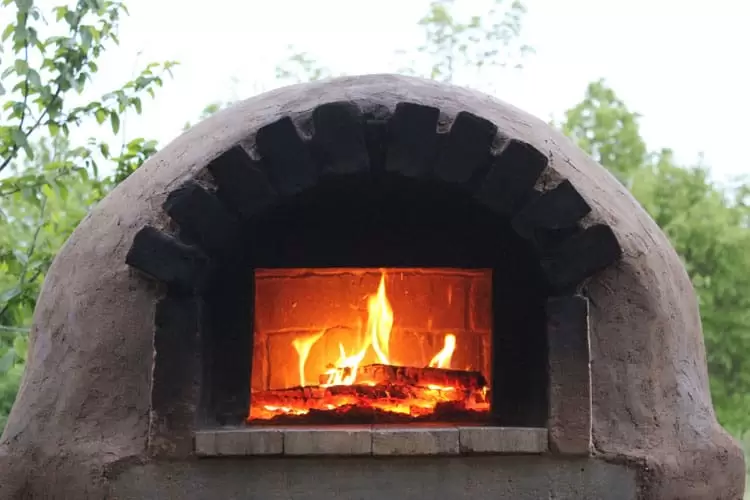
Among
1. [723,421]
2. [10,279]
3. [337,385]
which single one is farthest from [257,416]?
[723,421]

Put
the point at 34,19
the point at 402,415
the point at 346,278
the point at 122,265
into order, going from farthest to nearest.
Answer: the point at 34,19 → the point at 346,278 → the point at 402,415 → the point at 122,265

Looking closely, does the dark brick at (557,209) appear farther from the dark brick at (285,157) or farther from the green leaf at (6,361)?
the green leaf at (6,361)

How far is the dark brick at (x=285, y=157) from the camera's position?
8.46 feet

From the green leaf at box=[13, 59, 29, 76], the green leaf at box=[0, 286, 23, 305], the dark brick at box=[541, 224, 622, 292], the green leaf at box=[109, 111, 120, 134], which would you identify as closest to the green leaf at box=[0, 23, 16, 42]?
the green leaf at box=[13, 59, 29, 76]

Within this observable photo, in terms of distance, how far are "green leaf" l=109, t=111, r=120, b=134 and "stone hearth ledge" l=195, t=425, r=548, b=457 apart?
7.76 ft

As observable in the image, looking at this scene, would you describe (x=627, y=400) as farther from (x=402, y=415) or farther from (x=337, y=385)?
(x=337, y=385)

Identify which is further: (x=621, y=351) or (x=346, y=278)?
(x=346, y=278)

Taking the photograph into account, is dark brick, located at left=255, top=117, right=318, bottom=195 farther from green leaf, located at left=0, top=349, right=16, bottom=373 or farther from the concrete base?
green leaf, located at left=0, top=349, right=16, bottom=373

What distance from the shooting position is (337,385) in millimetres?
3262

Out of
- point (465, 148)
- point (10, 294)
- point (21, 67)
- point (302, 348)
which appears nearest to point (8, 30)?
point (21, 67)

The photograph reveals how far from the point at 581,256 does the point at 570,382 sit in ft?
1.27

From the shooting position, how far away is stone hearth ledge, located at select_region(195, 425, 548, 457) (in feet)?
8.40

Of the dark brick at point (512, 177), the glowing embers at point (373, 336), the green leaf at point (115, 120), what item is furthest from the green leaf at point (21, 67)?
the dark brick at point (512, 177)

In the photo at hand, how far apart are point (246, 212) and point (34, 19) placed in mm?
2222
